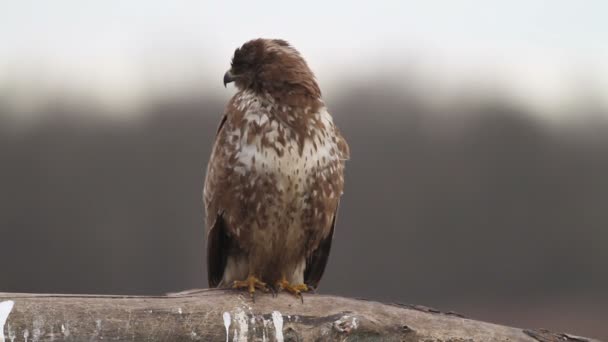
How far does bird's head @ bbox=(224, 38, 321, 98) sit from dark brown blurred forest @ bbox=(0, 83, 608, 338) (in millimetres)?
15578

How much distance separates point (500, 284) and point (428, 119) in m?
7.20

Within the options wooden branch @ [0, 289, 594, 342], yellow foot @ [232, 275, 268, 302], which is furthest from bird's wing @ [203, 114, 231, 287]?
wooden branch @ [0, 289, 594, 342]

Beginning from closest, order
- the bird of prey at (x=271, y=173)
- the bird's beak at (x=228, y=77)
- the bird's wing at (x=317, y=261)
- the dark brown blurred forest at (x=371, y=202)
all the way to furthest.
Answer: the bird of prey at (x=271, y=173), the bird's beak at (x=228, y=77), the bird's wing at (x=317, y=261), the dark brown blurred forest at (x=371, y=202)

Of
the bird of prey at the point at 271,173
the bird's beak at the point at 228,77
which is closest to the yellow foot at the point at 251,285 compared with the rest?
the bird of prey at the point at 271,173

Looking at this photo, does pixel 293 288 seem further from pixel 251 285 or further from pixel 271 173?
pixel 271 173

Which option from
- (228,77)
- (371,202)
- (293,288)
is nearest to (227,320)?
(293,288)

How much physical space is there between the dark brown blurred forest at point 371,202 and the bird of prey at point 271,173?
15504 millimetres

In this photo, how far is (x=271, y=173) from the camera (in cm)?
684

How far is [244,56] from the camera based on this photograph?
728 centimetres

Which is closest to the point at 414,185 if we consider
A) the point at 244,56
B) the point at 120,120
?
the point at 120,120

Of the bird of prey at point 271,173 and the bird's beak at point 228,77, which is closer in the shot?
the bird of prey at point 271,173

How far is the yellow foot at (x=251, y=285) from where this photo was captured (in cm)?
654

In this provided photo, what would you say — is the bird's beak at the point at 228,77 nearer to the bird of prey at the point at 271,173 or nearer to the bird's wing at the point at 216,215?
the bird of prey at the point at 271,173

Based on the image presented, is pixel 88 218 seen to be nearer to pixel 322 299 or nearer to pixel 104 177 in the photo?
pixel 104 177
